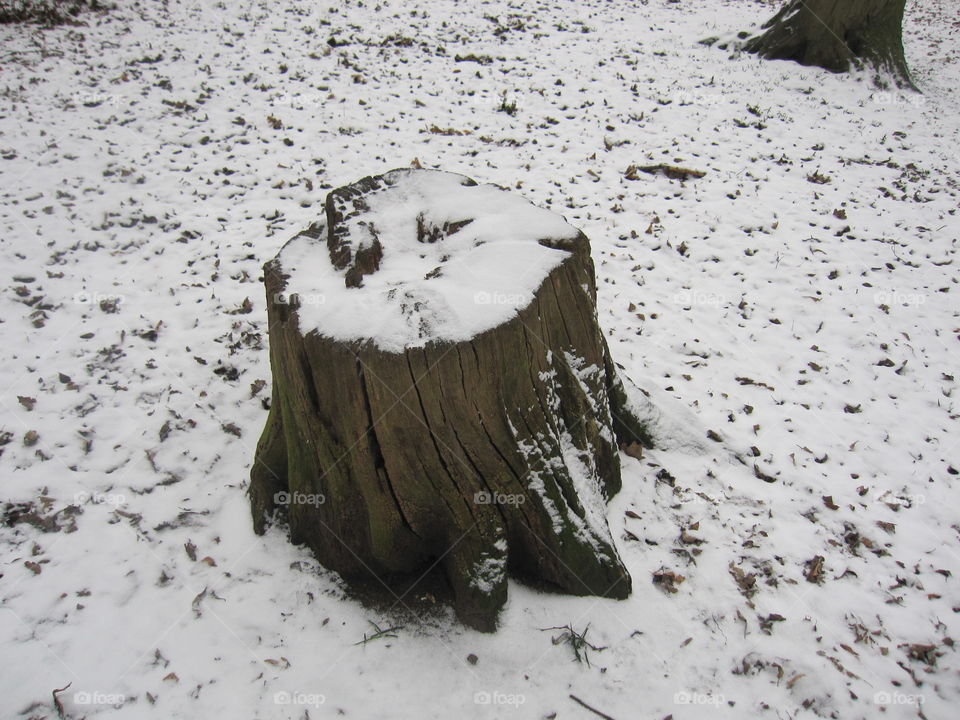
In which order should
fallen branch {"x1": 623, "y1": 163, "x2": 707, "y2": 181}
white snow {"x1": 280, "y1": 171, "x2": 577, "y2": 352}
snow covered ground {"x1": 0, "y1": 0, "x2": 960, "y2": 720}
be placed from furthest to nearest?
fallen branch {"x1": 623, "y1": 163, "x2": 707, "y2": 181}, snow covered ground {"x1": 0, "y1": 0, "x2": 960, "y2": 720}, white snow {"x1": 280, "y1": 171, "x2": 577, "y2": 352}

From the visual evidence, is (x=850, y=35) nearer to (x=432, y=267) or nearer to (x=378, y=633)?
(x=432, y=267)

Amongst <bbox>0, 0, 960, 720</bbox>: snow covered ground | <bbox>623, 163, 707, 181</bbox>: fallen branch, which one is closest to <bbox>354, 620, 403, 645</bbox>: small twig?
<bbox>0, 0, 960, 720</bbox>: snow covered ground

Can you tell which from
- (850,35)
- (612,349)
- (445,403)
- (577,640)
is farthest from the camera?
(850,35)

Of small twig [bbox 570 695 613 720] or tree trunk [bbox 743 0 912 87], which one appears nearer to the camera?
small twig [bbox 570 695 613 720]

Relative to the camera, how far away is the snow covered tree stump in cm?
242

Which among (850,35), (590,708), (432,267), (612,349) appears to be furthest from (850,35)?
(590,708)

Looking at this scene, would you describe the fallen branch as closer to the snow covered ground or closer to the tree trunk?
the snow covered ground

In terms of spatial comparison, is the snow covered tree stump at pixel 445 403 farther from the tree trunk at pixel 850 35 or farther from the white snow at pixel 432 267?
the tree trunk at pixel 850 35

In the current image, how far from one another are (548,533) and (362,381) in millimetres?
1326

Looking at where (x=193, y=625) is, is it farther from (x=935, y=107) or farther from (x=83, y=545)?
(x=935, y=107)

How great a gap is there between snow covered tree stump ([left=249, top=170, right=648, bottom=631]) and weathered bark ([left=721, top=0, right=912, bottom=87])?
39.0 feet

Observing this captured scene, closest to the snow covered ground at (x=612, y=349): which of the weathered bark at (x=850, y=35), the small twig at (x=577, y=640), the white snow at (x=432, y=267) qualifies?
the small twig at (x=577, y=640)

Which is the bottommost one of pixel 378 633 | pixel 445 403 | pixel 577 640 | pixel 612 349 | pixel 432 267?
pixel 378 633

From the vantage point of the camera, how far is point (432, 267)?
2957mm
